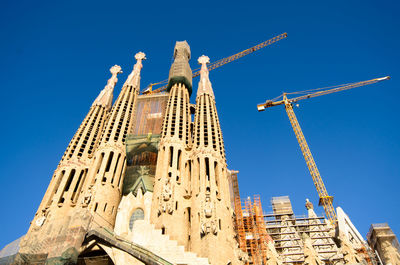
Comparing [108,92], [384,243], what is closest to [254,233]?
[384,243]

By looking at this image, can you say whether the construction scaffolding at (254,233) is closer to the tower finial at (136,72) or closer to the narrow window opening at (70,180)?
the narrow window opening at (70,180)

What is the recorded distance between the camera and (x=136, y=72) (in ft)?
188

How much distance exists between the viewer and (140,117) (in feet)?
160

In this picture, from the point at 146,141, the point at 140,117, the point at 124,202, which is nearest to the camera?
the point at 124,202

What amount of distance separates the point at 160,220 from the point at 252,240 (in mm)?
13126

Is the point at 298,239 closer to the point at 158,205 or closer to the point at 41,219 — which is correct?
the point at 158,205

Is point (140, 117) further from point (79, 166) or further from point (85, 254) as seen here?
point (85, 254)

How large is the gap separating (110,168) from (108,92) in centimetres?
1778

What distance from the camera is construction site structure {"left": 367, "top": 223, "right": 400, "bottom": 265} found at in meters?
39.2

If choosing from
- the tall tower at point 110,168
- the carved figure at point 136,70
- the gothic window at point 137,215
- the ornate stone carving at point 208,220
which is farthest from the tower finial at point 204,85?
the ornate stone carving at point 208,220

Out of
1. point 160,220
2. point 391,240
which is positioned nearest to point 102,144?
point 160,220

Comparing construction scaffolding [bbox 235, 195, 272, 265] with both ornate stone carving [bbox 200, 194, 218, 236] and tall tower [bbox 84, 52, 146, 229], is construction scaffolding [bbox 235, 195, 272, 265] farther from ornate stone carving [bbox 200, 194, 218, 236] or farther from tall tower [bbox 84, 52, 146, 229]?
tall tower [bbox 84, 52, 146, 229]

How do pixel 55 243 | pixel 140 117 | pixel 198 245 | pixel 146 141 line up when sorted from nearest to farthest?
pixel 55 243, pixel 198 245, pixel 146 141, pixel 140 117

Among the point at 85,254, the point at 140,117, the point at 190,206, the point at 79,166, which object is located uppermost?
the point at 140,117
